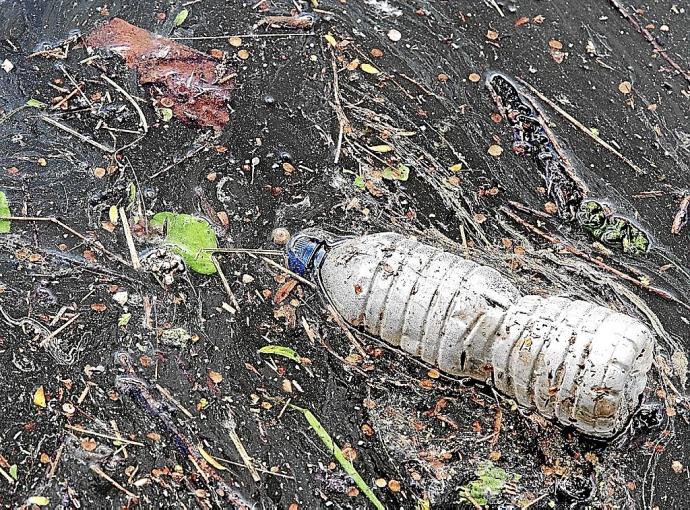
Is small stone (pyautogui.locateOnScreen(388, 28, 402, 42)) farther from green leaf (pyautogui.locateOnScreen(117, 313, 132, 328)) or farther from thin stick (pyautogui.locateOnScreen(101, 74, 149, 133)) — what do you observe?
green leaf (pyautogui.locateOnScreen(117, 313, 132, 328))

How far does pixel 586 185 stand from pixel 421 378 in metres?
1.38

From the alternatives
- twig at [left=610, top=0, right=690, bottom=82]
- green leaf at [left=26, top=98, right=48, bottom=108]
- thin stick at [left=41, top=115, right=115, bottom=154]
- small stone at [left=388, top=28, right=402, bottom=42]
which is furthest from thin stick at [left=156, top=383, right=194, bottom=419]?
twig at [left=610, top=0, right=690, bottom=82]

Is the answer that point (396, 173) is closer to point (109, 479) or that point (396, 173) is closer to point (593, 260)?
point (593, 260)

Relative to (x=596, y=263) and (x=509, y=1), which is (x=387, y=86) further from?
(x=596, y=263)

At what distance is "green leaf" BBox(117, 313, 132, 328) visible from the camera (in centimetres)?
415

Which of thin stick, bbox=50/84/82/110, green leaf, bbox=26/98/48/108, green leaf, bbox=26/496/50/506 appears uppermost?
thin stick, bbox=50/84/82/110

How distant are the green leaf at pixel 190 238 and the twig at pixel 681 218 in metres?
2.26

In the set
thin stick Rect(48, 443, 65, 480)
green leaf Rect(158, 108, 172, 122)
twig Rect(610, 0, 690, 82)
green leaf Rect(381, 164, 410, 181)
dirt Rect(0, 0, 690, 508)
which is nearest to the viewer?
thin stick Rect(48, 443, 65, 480)

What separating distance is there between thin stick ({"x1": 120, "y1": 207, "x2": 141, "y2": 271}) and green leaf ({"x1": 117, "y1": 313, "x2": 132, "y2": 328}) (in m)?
0.24

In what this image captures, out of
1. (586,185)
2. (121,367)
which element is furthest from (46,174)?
(586,185)

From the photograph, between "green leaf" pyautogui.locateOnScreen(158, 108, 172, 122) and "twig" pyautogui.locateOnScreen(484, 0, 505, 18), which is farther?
"twig" pyautogui.locateOnScreen(484, 0, 505, 18)

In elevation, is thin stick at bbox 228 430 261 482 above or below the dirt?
below

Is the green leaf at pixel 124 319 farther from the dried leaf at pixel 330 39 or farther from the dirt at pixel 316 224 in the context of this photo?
the dried leaf at pixel 330 39

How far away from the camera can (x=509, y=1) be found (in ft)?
17.2
